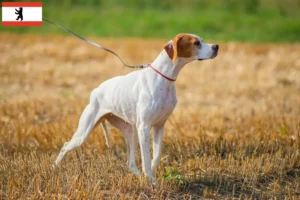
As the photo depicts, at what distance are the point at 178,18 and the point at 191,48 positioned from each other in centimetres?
2178

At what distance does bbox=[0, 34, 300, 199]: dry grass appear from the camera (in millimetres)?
7555

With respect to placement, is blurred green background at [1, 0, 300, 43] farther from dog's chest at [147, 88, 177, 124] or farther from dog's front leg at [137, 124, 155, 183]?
dog's front leg at [137, 124, 155, 183]

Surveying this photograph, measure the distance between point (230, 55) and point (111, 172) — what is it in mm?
13480

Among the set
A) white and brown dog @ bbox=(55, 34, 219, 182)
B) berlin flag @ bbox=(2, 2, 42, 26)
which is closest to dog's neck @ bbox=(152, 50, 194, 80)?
white and brown dog @ bbox=(55, 34, 219, 182)

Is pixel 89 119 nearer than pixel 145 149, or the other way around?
pixel 145 149

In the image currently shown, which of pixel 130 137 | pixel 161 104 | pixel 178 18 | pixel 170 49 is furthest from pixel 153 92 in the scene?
pixel 178 18

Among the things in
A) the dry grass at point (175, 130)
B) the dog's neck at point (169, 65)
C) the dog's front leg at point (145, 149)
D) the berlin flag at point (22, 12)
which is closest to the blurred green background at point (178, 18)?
the dry grass at point (175, 130)

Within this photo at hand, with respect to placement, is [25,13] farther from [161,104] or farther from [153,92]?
[161,104]

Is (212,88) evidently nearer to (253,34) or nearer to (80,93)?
(80,93)

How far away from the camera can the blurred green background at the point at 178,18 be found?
27.1m

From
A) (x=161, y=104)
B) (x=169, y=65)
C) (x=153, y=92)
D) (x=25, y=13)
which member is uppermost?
(x=25, y=13)

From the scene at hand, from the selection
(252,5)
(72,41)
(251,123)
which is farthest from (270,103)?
(252,5)

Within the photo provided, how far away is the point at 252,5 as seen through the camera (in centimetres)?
3155

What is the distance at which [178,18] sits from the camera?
28.9 m
